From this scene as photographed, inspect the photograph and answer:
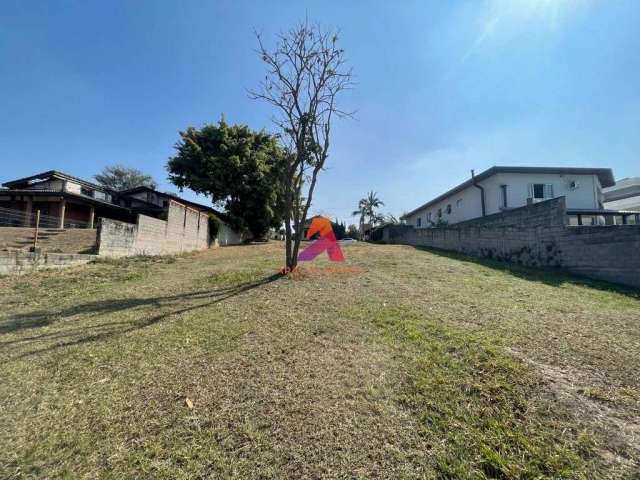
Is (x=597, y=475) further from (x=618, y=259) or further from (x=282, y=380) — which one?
(x=618, y=259)

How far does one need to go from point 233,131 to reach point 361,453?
2143 cm

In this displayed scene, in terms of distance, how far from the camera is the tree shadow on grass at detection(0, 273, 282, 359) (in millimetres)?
3365

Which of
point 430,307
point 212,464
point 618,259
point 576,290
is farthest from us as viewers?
point 618,259

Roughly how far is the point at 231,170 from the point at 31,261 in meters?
13.0

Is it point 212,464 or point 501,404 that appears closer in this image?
point 212,464

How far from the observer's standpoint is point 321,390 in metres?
2.30

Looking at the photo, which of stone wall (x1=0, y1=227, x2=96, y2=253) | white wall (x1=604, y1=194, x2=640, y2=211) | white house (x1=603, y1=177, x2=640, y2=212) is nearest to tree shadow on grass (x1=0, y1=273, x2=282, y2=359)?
stone wall (x1=0, y1=227, x2=96, y2=253)

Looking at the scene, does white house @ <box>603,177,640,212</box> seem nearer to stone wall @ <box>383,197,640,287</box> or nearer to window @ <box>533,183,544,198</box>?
window @ <box>533,183,544,198</box>

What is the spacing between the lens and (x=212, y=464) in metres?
1.63

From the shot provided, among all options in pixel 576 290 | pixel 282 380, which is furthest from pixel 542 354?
pixel 576 290

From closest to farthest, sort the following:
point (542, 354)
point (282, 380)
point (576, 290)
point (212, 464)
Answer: point (212, 464), point (282, 380), point (542, 354), point (576, 290)

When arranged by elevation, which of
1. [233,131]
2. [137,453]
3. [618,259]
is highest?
[233,131]

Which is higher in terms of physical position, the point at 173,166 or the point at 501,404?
the point at 173,166

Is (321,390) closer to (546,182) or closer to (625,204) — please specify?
(546,182)
